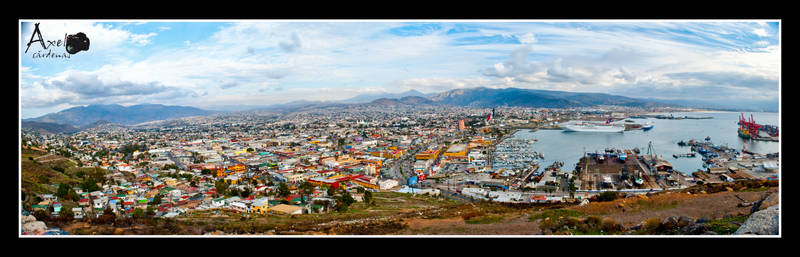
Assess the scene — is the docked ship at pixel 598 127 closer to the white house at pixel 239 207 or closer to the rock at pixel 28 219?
the white house at pixel 239 207

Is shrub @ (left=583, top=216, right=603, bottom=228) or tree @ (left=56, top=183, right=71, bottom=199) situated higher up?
tree @ (left=56, top=183, right=71, bottom=199)

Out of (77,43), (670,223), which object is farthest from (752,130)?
(77,43)

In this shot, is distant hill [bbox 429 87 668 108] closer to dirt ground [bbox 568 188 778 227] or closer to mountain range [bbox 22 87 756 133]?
mountain range [bbox 22 87 756 133]

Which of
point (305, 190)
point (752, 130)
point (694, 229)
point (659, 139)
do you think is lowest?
point (305, 190)

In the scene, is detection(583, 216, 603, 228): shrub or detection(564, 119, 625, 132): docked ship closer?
detection(583, 216, 603, 228): shrub

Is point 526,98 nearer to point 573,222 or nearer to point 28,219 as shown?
point 573,222

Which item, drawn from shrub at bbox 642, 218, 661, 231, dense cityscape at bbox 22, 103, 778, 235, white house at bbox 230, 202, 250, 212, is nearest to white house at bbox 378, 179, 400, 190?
dense cityscape at bbox 22, 103, 778, 235
